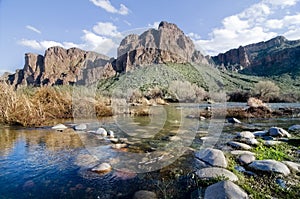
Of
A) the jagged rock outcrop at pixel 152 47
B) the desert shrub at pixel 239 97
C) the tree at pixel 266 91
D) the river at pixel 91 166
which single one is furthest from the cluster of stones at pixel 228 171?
the tree at pixel 266 91

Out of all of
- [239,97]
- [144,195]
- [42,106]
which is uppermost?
[239,97]

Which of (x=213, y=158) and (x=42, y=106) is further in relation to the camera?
(x=42, y=106)

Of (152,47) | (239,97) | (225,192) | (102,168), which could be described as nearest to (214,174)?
(225,192)

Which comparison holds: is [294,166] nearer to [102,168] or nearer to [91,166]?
[102,168]

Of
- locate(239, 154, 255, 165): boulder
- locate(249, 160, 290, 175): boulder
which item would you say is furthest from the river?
locate(249, 160, 290, 175): boulder

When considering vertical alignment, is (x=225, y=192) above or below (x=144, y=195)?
above

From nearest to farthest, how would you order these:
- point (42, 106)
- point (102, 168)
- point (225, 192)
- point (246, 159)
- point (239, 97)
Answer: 1. point (225, 192)
2. point (102, 168)
3. point (246, 159)
4. point (42, 106)
5. point (239, 97)

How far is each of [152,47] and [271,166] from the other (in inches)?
692

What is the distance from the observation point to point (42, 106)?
1284cm

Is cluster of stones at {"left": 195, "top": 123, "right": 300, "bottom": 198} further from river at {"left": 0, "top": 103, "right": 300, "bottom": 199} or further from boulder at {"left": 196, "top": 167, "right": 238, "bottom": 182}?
river at {"left": 0, "top": 103, "right": 300, "bottom": 199}

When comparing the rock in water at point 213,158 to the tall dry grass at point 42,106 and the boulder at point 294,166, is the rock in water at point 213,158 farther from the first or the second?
the tall dry grass at point 42,106

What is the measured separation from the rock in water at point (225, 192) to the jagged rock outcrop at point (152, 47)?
8177 mm

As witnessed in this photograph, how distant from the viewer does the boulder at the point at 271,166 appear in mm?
4332

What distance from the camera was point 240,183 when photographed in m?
3.75
